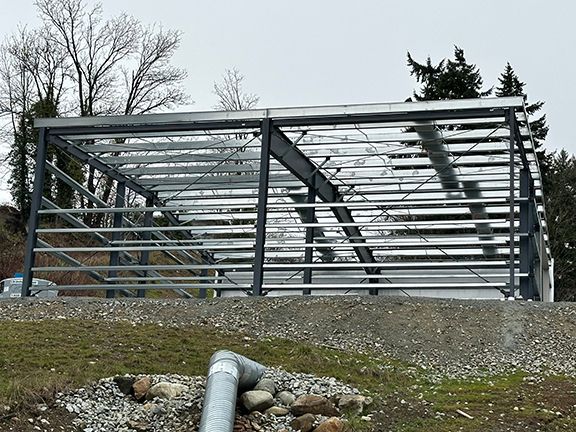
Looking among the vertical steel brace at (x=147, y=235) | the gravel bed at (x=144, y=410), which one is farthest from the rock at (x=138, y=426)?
the vertical steel brace at (x=147, y=235)

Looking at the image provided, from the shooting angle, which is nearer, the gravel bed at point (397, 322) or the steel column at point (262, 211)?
the gravel bed at point (397, 322)

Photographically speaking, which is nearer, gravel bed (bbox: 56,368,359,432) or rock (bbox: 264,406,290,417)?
gravel bed (bbox: 56,368,359,432)

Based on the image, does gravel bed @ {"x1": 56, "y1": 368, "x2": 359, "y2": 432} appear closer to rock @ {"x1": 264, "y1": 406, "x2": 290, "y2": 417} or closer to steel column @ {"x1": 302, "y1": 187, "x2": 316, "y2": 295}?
rock @ {"x1": 264, "y1": 406, "x2": 290, "y2": 417}

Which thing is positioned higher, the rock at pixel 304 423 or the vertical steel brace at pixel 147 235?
the vertical steel brace at pixel 147 235

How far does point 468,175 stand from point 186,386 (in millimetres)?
11704

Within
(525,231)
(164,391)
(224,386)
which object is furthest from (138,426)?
(525,231)

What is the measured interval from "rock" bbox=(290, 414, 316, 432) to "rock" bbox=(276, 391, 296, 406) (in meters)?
0.62

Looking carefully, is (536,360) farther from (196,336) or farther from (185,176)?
(185,176)

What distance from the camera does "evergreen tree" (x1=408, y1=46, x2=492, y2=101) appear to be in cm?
4328

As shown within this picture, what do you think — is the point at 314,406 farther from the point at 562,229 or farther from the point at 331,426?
the point at 562,229

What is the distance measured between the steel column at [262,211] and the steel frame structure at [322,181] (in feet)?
0.09

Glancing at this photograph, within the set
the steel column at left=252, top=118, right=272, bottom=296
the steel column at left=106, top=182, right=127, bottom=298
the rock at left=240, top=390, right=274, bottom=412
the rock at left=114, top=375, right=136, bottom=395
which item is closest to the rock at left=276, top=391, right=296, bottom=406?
the rock at left=240, top=390, right=274, bottom=412

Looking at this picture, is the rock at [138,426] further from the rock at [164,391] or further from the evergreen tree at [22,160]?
the evergreen tree at [22,160]

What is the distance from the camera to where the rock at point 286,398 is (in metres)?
10.6
